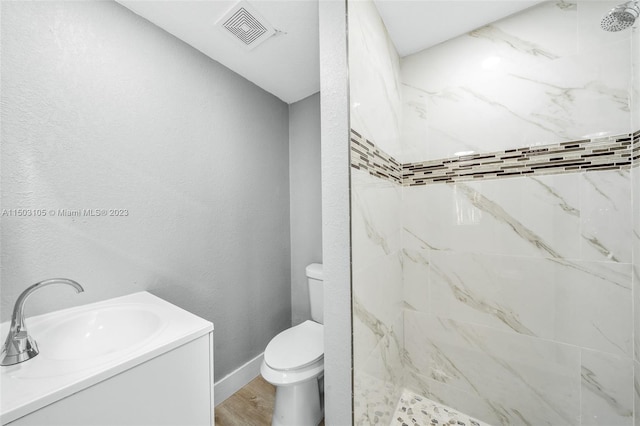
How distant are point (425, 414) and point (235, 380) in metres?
1.22

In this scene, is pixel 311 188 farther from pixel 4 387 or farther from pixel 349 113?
pixel 4 387

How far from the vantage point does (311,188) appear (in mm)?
2027

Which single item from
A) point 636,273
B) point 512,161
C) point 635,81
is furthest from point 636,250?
point 635,81

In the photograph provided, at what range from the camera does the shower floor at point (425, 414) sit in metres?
1.35


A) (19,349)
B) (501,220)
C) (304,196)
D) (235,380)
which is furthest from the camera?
(304,196)

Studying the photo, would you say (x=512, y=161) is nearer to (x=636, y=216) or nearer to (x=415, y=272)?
(x=636, y=216)

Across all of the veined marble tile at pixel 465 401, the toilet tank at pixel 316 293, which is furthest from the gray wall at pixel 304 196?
the veined marble tile at pixel 465 401

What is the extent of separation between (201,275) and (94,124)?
0.93 meters

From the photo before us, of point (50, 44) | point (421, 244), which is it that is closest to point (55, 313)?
point (50, 44)

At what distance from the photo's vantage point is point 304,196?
2.07 metres

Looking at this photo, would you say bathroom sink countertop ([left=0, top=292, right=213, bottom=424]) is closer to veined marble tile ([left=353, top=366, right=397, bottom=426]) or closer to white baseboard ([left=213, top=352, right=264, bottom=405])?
veined marble tile ([left=353, top=366, right=397, bottom=426])

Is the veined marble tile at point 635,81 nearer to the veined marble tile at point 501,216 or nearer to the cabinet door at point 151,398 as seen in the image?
the veined marble tile at point 501,216

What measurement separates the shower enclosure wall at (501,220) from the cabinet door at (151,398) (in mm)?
614

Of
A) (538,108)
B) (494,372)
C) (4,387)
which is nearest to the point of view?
(4,387)
